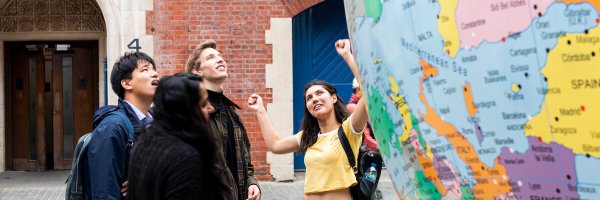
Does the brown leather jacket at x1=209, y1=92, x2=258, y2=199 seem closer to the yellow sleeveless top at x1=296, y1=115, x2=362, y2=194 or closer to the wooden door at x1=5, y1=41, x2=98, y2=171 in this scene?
the yellow sleeveless top at x1=296, y1=115, x2=362, y2=194

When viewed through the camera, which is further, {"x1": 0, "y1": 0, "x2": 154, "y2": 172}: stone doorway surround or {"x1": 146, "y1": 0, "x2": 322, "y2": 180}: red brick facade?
{"x1": 0, "y1": 0, "x2": 154, "y2": 172}: stone doorway surround

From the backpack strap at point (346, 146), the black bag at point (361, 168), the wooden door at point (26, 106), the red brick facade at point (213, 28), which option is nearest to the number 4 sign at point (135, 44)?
the red brick facade at point (213, 28)

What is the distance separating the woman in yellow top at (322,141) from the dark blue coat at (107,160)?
102 cm

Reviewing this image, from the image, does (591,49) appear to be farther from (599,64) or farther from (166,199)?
(166,199)

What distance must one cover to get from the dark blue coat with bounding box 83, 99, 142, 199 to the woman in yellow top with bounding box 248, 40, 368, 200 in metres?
1.02

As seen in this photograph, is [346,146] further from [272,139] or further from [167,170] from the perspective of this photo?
[167,170]

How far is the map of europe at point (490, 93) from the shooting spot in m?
1.72

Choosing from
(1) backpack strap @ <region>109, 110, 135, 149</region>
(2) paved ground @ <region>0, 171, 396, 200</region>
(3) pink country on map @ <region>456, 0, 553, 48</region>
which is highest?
(3) pink country on map @ <region>456, 0, 553, 48</region>

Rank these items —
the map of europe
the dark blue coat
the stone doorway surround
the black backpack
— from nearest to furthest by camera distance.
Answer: the map of europe
the dark blue coat
the black backpack
the stone doorway surround

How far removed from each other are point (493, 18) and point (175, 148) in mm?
1275

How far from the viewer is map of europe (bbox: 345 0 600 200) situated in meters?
1.72

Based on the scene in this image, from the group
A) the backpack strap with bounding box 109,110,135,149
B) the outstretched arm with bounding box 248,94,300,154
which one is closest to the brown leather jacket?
the outstretched arm with bounding box 248,94,300,154

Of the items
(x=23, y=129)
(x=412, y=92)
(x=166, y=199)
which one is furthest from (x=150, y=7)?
(x=412, y=92)

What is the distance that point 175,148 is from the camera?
9.24ft
